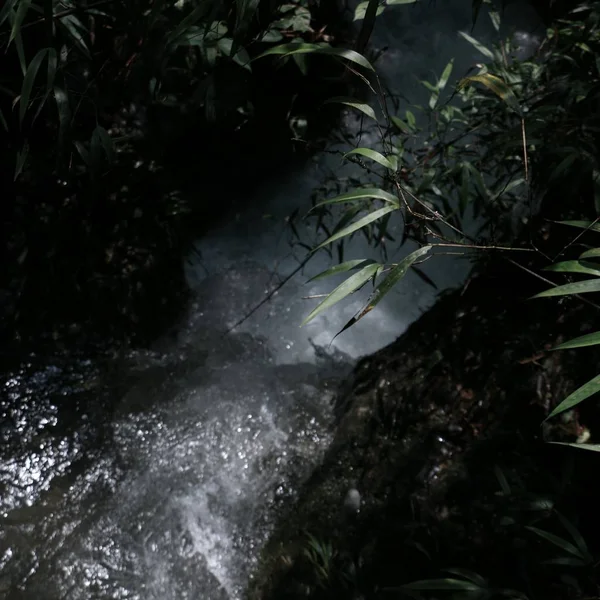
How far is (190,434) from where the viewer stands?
2662 millimetres

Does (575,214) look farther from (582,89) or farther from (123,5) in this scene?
(123,5)

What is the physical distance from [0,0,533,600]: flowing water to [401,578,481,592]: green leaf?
96cm

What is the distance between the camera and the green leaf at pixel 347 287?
4.24ft

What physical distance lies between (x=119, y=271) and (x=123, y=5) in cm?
117

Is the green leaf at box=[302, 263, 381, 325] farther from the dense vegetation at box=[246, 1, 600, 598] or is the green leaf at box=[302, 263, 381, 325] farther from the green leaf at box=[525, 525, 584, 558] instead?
the green leaf at box=[525, 525, 584, 558]

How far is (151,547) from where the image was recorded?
227cm

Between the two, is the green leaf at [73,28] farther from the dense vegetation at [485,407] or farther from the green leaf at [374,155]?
the green leaf at [374,155]

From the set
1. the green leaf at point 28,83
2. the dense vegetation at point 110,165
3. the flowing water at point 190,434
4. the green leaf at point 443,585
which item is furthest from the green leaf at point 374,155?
the flowing water at point 190,434

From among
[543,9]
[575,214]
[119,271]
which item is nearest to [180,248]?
[119,271]

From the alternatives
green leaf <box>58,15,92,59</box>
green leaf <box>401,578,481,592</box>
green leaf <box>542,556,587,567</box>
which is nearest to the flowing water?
green leaf <box>401,578,481,592</box>

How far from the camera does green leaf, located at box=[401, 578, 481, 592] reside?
4.76 feet

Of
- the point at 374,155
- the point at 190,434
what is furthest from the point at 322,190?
the point at 190,434

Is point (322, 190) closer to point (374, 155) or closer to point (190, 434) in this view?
point (374, 155)

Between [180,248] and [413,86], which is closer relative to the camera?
[180,248]
